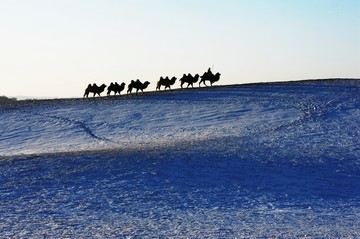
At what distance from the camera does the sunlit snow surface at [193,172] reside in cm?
1529

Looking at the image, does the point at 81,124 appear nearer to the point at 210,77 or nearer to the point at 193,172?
the point at 193,172

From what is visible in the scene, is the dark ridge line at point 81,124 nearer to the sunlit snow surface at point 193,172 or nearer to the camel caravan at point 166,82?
the sunlit snow surface at point 193,172

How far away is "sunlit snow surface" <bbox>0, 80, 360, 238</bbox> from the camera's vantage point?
602 inches

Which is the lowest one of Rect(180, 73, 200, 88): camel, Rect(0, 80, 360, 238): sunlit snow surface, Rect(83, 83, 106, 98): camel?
Rect(0, 80, 360, 238): sunlit snow surface

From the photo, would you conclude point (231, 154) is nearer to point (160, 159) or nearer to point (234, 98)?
point (160, 159)

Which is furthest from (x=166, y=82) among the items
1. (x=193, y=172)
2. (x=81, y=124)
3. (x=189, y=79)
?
(x=193, y=172)

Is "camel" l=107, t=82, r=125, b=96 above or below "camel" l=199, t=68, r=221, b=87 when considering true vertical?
below

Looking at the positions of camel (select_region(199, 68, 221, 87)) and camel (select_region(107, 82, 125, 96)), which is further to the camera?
camel (select_region(199, 68, 221, 87))

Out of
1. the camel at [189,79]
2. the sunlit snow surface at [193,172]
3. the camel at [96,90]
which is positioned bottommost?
the sunlit snow surface at [193,172]

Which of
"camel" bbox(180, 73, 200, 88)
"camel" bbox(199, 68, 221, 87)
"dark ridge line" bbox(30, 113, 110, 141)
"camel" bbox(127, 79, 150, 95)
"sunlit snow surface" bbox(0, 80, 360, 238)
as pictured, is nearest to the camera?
"sunlit snow surface" bbox(0, 80, 360, 238)

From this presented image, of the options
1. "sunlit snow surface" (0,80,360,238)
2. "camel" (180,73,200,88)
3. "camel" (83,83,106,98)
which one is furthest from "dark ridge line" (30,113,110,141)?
"camel" (180,73,200,88)

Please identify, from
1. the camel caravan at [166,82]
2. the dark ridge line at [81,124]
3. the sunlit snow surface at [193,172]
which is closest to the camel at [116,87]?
the camel caravan at [166,82]

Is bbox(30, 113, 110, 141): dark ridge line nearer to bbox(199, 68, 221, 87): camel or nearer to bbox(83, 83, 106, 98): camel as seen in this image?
bbox(83, 83, 106, 98): camel

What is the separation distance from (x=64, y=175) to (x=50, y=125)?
14.8m
